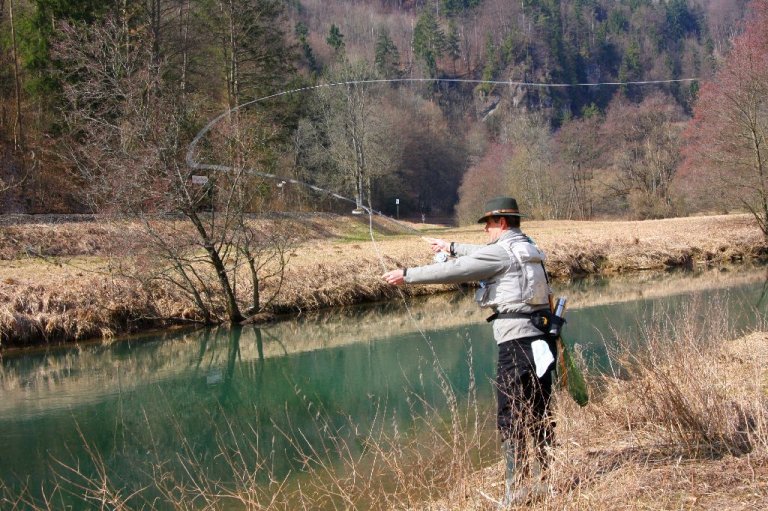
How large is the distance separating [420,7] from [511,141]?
66.6m

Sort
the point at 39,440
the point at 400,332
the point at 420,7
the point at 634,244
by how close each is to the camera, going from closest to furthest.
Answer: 1. the point at 39,440
2. the point at 400,332
3. the point at 634,244
4. the point at 420,7

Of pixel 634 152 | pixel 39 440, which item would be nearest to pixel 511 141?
pixel 634 152

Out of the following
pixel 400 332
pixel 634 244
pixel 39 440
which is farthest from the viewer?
pixel 634 244

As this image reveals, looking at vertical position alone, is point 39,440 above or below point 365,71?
below

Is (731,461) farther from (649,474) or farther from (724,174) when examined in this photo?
(724,174)

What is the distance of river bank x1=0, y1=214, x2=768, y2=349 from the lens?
44.5 feet

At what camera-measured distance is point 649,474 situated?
434cm

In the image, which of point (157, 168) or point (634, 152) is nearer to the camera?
point (157, 168)

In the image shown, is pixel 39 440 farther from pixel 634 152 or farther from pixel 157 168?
pixel 634 152

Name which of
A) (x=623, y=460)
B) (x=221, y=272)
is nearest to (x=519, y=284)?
(x=623, y=460)

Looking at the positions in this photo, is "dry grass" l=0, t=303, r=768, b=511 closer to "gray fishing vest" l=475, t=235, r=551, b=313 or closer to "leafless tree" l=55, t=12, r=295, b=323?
"gray fishing vest" l=475, t=235, r=551, b=313

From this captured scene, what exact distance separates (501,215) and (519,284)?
0.47 m

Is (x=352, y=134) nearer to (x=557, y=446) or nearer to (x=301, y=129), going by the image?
(x=301, y=129)

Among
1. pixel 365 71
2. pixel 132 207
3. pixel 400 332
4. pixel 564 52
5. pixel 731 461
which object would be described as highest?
pixel 564 52
